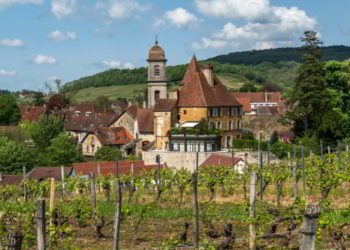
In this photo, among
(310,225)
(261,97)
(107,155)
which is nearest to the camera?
(310,225)

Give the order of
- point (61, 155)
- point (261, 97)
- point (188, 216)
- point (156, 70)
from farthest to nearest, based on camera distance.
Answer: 1. point (261, 97)
2. point (156, 70)
3. point (61, 155)
4. point (188, 216)

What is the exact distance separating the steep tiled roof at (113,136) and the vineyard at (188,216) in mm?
46256

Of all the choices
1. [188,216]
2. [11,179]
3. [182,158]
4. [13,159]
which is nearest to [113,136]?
[13,159]

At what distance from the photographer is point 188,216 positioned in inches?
694

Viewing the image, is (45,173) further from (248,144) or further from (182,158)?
(248,144)

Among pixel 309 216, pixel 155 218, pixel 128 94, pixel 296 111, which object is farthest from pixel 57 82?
pixel 309 216

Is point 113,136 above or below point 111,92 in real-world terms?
below

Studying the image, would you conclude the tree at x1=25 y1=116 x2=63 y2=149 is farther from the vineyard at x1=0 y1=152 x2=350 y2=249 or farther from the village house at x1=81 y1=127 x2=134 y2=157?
the vineyard at x1=0 y1=152 x2=350 y2=249

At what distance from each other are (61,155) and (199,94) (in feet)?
46.9

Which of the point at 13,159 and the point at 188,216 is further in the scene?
the point at 13,159

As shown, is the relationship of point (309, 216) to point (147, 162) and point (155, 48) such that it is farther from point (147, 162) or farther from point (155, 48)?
point (155, 48)

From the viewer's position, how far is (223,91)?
6550cm

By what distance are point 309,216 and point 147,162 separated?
49.4 m

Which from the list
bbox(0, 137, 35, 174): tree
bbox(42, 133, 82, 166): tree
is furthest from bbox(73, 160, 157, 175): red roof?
bbox(42, 133, 82, 166): tree
